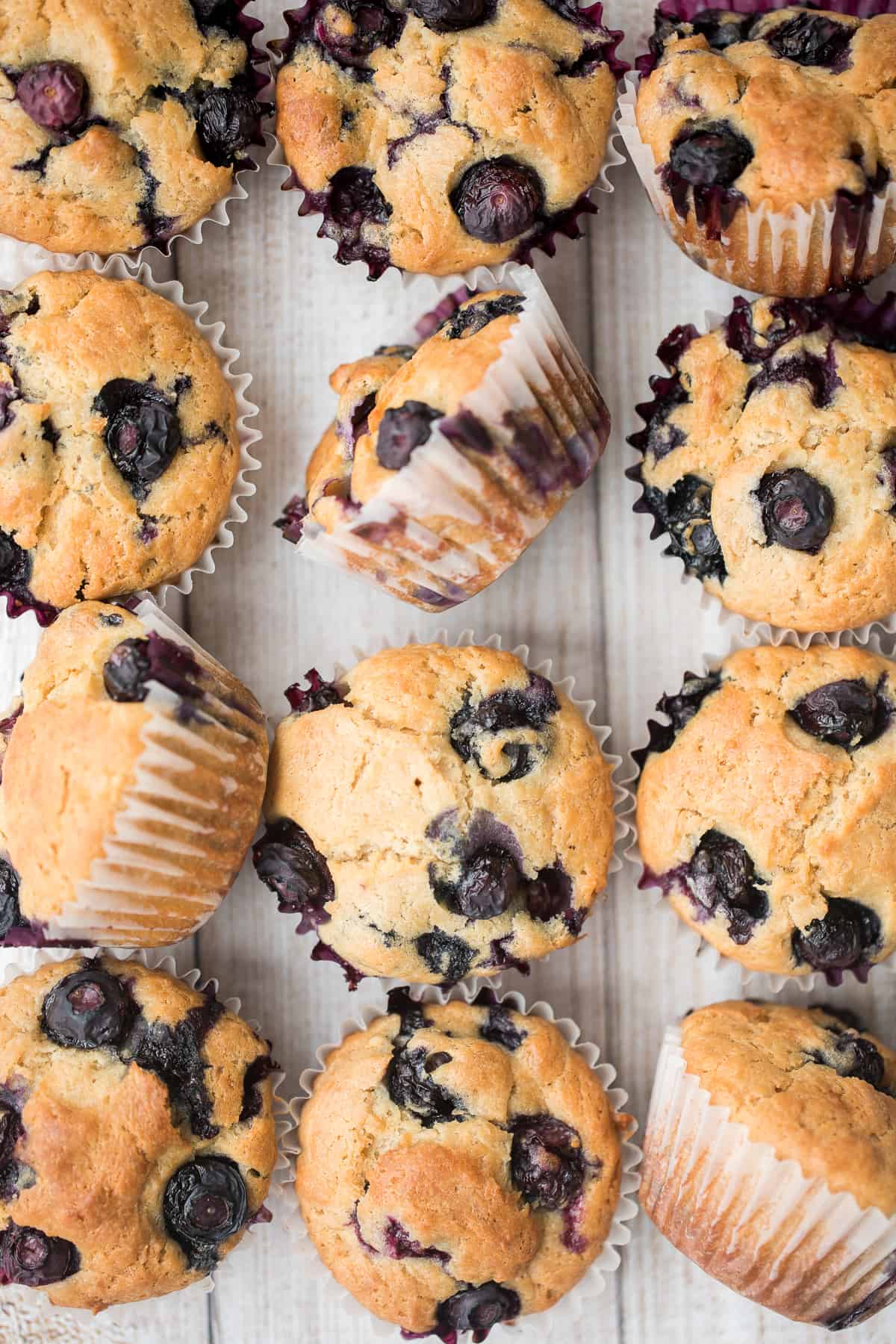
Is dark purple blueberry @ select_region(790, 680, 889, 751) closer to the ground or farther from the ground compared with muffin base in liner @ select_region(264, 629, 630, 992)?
farther from the ground

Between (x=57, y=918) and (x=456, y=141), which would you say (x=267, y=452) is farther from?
(x=57, y=918)

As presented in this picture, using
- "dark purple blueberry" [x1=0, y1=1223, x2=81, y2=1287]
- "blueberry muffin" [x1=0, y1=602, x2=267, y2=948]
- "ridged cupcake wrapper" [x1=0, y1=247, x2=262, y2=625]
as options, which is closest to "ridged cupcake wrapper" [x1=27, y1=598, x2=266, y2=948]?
"blueberry muffin" [x1=0, y1=602, x2=267, y2=948]

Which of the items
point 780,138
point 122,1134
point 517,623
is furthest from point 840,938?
point 780,138

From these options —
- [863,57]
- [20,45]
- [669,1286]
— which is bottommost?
[669,1286]

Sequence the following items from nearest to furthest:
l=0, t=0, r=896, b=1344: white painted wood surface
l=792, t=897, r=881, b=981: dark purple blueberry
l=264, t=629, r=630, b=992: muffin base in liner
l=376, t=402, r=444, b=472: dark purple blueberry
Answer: l=376, t=402, r=444, b=472: dark purple blueberry → l=792, t=897, r=881, b=981: dark purple blueberry → l=264, t=629, r=630, b=992: muffin base in liner → l=0, t=0, r=896, b=1344: white painted wood surface

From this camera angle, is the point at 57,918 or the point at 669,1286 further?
the point at 669,1286

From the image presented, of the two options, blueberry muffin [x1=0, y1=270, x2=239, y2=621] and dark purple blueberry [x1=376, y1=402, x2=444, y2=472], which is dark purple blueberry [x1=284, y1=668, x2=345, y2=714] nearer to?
blueberry muffin [x1=0, y1=270, x2=239, y2=621]

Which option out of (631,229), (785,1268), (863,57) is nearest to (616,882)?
(785,1268)
